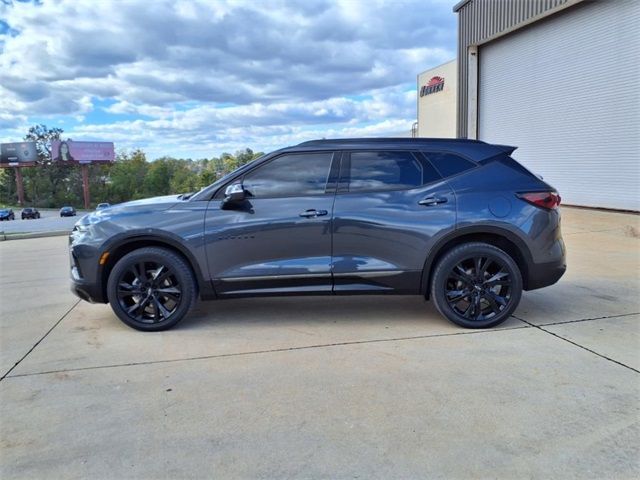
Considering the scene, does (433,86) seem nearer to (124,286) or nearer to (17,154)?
(124,286)

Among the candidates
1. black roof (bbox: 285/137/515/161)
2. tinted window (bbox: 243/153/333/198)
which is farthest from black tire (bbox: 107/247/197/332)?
black roof (bbox: 285/137/515/161)

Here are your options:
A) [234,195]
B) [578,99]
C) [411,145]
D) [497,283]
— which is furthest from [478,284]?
[578,99]

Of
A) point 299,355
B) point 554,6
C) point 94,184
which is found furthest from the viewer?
point 94,184

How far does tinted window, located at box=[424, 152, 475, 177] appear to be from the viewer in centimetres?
483

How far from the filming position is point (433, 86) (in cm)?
2697

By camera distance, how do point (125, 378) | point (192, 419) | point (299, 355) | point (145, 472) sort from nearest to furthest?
point (145, 472)
point (192, 419)
point (125, 378)
point (299, 355)

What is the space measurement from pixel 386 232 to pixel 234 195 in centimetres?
143

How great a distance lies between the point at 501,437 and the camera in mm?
2887

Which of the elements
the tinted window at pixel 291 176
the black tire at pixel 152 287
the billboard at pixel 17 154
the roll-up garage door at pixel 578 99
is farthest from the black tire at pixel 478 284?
the billboard at pixel 17 154

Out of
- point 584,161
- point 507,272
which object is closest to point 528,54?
point 584,161

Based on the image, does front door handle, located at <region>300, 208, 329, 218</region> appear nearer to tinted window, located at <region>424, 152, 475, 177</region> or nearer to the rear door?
the rear door

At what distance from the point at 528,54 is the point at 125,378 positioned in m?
16.8

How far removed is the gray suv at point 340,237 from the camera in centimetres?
469

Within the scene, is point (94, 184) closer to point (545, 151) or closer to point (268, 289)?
point (545, 151)
